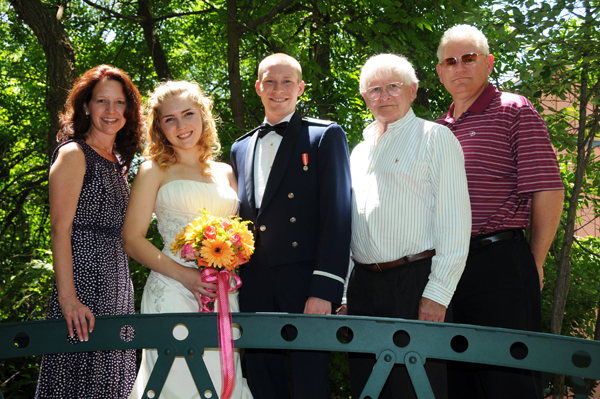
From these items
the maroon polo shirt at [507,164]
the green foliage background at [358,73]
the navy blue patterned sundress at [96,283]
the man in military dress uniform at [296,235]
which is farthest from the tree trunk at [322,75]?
the navy blue patterned sundress at [96,283]

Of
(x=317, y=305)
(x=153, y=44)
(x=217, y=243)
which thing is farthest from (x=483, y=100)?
(x=153, y=44)

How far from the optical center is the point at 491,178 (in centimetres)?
305

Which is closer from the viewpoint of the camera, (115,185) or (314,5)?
(115,185)

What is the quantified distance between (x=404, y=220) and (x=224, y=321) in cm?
138

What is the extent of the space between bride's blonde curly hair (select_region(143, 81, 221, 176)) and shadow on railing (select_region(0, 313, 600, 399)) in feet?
5.47

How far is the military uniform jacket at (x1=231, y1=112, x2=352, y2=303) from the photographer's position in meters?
2.93

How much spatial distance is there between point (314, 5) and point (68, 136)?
14.8ft

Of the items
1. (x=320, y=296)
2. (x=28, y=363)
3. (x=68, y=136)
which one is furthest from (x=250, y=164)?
(x=28, y=363)

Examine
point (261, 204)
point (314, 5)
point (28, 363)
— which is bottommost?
point (28, 363)

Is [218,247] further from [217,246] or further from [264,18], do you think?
[264,18]

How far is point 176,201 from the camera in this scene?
323 centimetres

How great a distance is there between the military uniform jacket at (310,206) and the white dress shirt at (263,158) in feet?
0.11

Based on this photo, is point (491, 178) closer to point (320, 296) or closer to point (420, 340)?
point (320, 296)

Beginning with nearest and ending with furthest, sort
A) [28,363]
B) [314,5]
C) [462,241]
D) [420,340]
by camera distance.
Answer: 1. [420,340]
2. [462,241]
3. [314,5]
4. [28,363]
